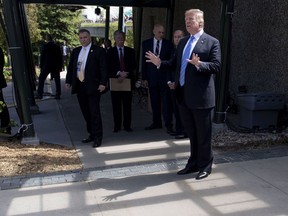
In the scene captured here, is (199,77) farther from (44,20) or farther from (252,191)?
(44,20)

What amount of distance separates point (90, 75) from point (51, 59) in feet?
19.6

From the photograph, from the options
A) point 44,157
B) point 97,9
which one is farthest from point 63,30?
point 44,157

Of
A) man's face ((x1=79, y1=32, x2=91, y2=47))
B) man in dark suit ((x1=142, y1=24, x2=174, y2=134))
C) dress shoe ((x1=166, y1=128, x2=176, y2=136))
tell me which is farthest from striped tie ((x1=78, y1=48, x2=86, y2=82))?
→ dress shoe ((x1=166, y1=128, x2=176, y2=136))

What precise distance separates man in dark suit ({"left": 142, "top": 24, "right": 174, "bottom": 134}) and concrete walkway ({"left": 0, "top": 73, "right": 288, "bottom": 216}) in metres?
0.73

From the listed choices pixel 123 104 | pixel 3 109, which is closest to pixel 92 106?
pixel 123 104

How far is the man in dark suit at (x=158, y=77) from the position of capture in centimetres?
666

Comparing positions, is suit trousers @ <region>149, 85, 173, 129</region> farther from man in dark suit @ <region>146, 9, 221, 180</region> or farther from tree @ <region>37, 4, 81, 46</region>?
tree @ <region>37, 4, 81, 46</region>

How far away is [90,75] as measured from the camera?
604 centimetres

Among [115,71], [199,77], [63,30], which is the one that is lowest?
[63,30]

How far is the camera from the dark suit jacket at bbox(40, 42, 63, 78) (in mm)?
11638

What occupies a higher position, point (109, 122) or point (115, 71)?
point (115, 71)

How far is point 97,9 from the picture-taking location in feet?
66.2

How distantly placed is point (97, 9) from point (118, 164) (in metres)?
15.9

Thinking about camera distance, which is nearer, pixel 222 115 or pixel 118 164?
pixel 118 164
